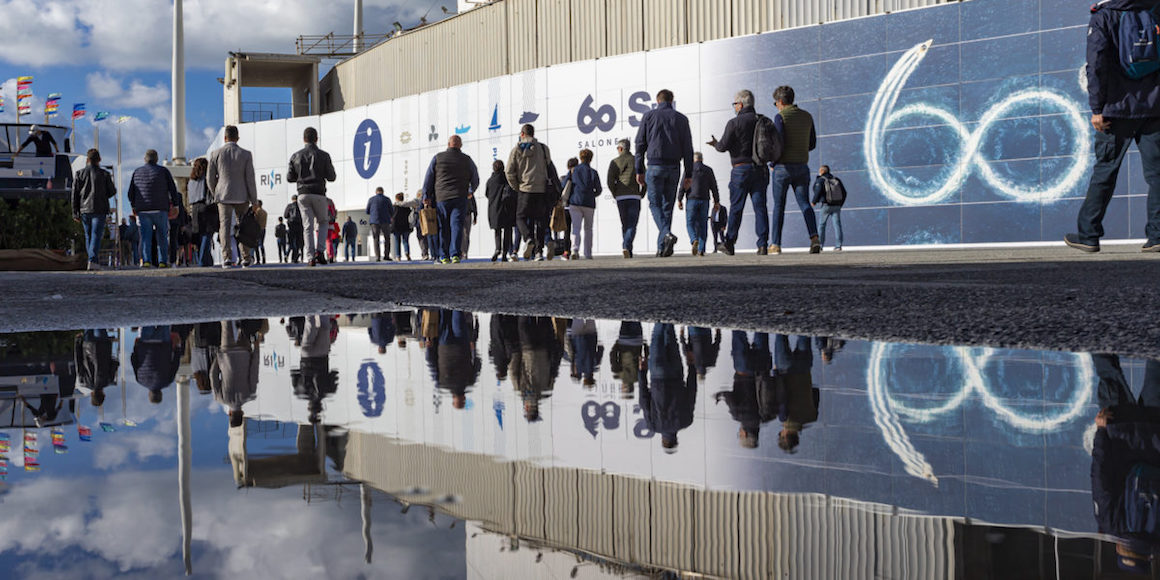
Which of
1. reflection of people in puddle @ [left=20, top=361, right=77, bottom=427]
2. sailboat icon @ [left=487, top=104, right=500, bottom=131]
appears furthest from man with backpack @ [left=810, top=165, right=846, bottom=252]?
reflection of people in puddle @ [left=20, top=361, right=77, bottom=427]

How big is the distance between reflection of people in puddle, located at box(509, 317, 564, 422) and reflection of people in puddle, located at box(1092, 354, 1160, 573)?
978 mm

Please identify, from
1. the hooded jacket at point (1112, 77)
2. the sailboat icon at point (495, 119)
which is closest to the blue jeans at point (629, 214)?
the hooded jacket at point (1112, 77)

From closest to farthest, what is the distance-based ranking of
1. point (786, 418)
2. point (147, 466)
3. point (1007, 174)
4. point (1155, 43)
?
point (147, 466), point (786, 418), point (1155, 43), point (1007, 174)

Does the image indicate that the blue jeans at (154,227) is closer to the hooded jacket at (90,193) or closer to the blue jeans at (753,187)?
the hooded jacket at (90,193)

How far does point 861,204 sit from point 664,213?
26.5 ft

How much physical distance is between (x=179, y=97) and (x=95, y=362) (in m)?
55.1

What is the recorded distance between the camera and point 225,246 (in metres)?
14.1

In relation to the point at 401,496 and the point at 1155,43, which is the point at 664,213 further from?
the point at 401,496

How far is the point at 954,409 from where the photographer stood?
2.08 meters

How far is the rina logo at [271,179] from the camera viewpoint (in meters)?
37.2

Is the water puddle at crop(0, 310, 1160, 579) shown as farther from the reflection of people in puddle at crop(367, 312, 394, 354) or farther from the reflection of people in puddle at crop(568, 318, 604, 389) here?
the reflection of people in puddle at crop(367, 312, 394, 354)

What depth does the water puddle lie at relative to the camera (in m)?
1.12

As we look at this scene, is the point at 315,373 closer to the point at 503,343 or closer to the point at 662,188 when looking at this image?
the point at 503,343

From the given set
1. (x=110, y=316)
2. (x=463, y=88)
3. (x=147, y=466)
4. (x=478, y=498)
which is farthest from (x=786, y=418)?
(x=463, y=88)
